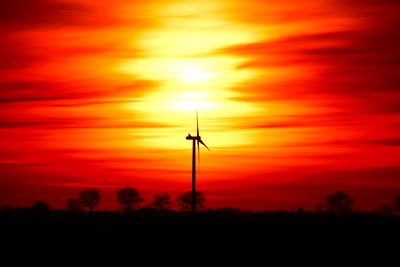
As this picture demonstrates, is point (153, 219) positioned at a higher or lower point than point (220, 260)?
higher

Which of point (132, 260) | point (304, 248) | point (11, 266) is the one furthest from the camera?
point (304, 248)

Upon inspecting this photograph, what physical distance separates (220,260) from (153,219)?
4710 centimetres

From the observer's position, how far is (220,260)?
240 feet

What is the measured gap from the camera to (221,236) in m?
93.1

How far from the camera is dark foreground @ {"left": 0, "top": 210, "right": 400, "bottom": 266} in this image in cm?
7906

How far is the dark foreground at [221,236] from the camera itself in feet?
259

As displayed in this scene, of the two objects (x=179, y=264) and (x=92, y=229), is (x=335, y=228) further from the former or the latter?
(x=179, y=264)

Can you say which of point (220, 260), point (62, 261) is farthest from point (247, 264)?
point (62, 261)

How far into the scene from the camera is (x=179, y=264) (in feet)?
231

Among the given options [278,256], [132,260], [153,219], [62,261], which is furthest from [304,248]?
[153,219]

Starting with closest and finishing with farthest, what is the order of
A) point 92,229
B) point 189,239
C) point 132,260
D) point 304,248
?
point 132,260 < point 304,248 < point 189,239 < point 92,229

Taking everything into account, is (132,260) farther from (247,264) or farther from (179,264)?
(247,264)

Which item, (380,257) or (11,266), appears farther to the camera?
(380,257)

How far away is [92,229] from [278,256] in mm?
31052
